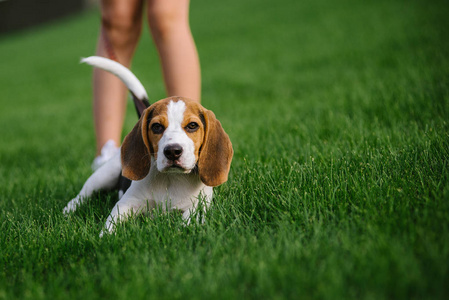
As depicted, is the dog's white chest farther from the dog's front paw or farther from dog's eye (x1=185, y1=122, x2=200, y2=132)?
the dog's front paw

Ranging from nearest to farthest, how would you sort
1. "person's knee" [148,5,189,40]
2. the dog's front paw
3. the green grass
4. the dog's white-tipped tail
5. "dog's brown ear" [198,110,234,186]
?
the green grass → "dog's brown ear" [198,110,234,186] → the dog's front paw → the dog's white-tipped tail → "person's knee" [148,5,189,40]

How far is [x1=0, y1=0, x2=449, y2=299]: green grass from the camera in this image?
176cm

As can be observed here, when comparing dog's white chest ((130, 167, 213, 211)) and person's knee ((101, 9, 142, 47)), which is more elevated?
person's knee ((101, 9, 142, 47))

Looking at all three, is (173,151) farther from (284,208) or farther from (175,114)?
(284,208)

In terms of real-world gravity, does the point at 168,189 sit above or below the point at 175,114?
below

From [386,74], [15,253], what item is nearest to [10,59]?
[386,74]

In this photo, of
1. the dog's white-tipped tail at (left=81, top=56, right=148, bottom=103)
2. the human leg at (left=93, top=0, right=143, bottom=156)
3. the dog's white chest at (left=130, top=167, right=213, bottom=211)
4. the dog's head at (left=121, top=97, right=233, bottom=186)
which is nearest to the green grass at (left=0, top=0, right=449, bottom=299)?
the dog's white chest at (left=130, top=167, right=213, bottom=211)

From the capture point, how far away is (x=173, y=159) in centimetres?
232

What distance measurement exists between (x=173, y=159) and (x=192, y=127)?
26 cm

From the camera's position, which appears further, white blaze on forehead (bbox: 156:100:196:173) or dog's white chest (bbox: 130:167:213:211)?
dog's white chest (bbox: 130:167:213:211)

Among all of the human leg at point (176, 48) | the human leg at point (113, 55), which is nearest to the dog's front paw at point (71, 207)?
the human leg at point (113, 55)

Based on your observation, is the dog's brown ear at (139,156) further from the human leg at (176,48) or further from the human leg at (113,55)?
the human leg at (113,55)

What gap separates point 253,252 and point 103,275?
706 mm

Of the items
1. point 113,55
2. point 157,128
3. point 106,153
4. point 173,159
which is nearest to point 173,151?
point 173,159
